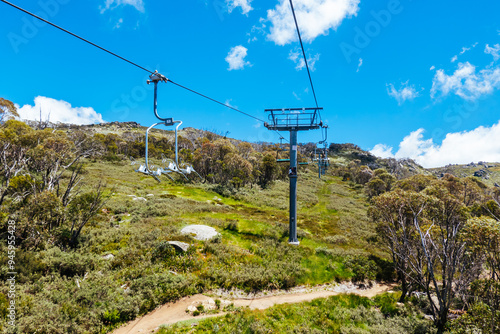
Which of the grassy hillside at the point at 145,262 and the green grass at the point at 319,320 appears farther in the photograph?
the grassy hillside at the point at 145,262

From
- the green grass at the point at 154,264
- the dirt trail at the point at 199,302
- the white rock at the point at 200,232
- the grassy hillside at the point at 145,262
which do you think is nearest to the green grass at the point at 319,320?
the grassy hillside at the point at 145,262

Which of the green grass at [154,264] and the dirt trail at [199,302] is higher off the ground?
the green grass at [154,264]

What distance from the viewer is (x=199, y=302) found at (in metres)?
11.9

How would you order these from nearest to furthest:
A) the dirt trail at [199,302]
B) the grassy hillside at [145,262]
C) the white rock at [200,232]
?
the dirt trail at [199,302] → the grassy hillside at [145,262] → the white rock at [200,232]

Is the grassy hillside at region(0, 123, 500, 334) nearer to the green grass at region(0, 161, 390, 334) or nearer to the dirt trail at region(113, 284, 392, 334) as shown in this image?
the green grass at region(0, 161, 390, 334)

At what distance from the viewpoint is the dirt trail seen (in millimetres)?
9953

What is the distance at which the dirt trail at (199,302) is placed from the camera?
32.7ft

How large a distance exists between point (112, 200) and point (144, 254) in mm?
16568

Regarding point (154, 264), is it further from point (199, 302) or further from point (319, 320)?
point (319, 320)

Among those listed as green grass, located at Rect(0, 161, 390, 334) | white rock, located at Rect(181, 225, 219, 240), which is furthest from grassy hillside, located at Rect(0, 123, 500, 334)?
white rock, located at Rect(181, 225, 219, 240)

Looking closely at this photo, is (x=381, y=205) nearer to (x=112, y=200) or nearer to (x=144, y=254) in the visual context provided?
(x=144, y=254)

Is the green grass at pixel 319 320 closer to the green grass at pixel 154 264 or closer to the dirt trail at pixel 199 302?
the dirt trail at pixel 199 302

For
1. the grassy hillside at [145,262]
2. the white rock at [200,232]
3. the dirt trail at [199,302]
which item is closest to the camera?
the dirt trail at [199,302]

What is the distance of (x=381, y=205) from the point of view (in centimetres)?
1755
